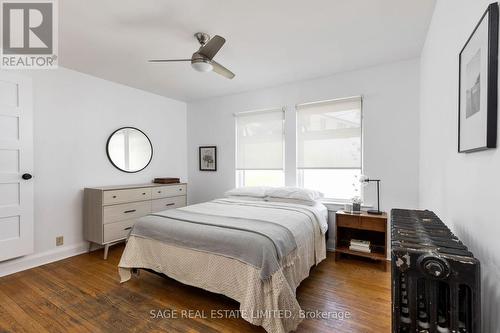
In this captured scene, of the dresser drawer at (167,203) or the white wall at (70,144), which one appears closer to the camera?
the white wall at (70,144)

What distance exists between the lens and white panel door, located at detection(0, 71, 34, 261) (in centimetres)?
265

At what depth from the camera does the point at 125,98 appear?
393 cm

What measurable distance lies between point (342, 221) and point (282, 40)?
2.29 m

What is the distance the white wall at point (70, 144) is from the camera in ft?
9.87

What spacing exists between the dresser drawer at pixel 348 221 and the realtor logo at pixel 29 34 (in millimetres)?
3637

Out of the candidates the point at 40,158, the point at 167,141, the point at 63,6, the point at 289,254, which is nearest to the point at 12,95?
the point at 40,158

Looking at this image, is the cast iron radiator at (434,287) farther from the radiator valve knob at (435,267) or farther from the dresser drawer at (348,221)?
the dresser drawer at (348,221)

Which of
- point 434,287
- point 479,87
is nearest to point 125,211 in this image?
point 434,287

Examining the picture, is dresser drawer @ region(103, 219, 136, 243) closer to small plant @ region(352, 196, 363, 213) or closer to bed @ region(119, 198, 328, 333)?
bed @ region(119, 198, 328, 333)

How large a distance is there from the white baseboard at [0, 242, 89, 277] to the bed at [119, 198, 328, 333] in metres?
1.35

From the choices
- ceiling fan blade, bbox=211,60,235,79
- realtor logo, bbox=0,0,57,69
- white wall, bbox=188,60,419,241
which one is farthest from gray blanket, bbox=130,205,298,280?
realtor logo, bbox=0,0,57,69

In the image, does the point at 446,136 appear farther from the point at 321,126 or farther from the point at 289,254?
the point at 321,126

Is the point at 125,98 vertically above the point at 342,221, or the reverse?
the point at 125,98

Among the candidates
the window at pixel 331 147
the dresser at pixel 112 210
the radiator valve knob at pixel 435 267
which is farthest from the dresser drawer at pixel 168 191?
the radiator valve knob at pixel 435 267
